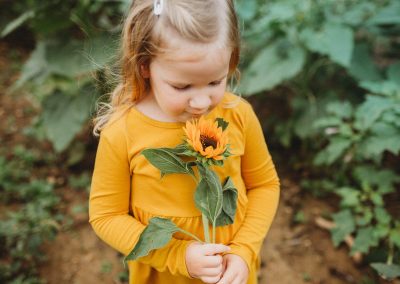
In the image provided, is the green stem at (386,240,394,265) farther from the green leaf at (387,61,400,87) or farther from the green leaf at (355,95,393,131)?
the green leaf at (387,61,400,87)

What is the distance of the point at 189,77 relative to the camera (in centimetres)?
117

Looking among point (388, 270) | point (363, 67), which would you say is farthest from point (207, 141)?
point (363, 67)

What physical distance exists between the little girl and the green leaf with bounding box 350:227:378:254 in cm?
111

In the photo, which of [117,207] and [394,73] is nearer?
[117,207]

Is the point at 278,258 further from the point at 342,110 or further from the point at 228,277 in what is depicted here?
the point at 228,277

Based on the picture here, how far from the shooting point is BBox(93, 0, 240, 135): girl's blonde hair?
114cm

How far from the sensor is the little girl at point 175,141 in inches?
45.9

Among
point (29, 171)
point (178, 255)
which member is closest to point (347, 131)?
point (178, 255)

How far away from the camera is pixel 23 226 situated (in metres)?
2.67

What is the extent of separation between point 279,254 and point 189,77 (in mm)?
1953

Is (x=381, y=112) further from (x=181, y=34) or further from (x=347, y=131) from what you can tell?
(x=181, y=34)

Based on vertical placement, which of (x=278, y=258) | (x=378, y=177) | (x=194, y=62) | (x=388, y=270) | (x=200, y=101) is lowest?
(x=278, y=258)

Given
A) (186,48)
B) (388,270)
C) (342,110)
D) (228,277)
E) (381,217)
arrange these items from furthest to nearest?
(342,110), (381,217), (388,270), (228,277), (186,48)

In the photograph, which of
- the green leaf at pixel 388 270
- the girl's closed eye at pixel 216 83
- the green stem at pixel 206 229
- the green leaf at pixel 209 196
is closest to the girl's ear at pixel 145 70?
the girl's closed eye at pixel 216 83
